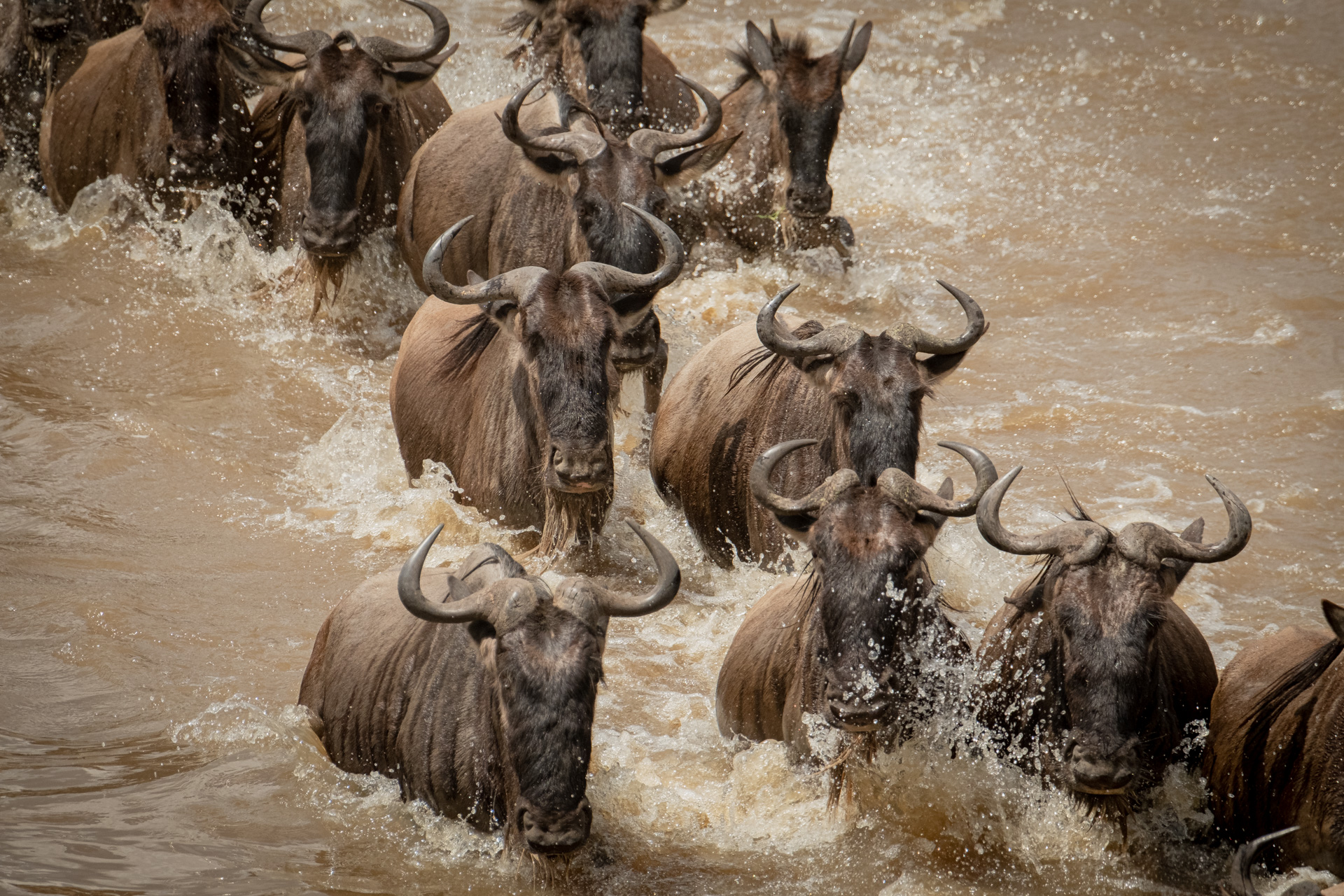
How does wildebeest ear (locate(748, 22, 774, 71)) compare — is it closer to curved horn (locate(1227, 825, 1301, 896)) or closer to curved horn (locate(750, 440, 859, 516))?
curved horn (locate(750, 440, 859, 516))

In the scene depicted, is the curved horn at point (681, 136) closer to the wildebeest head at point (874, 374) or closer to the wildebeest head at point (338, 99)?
the wildebeest head at point (338, 99)

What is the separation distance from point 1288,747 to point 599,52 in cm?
686

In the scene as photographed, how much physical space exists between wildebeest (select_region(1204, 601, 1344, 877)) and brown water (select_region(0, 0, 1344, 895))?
0.81ft

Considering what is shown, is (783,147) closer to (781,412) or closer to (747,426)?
(747,426)

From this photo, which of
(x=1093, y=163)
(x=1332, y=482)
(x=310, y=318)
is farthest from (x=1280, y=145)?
(x=310, y=318)

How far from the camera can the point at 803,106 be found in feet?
35.2

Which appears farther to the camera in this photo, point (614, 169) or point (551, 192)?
point (551, 192)

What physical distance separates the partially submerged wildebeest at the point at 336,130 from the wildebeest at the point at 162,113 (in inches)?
13.0

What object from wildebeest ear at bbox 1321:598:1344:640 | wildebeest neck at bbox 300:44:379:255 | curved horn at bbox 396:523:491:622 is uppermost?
wildebeest neck at bbox 300:44:379:255

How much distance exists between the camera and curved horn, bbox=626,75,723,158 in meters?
8.70

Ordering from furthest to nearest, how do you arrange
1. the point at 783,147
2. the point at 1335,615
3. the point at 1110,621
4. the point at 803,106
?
the point at 783,147 < the point at 803,106 < the point at 1110,621 < the point at 1335,615

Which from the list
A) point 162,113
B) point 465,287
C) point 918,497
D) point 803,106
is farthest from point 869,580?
point 162,113

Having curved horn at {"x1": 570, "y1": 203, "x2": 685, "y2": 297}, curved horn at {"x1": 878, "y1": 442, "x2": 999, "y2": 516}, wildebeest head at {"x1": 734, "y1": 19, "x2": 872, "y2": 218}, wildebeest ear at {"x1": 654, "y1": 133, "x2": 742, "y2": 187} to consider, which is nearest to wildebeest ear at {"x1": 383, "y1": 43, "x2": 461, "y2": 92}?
wildebeest ear at {"x1": 654, "y1": 133, "x2": 742, "y2": 187}

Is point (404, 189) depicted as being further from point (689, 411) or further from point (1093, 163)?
point (1093, 163)
